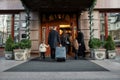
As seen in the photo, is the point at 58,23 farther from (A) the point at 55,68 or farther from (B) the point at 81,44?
(A) the point at 55,68

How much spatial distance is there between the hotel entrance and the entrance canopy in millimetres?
786

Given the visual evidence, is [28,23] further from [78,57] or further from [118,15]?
[118,15]

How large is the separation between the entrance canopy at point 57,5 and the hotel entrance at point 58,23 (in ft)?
2.58

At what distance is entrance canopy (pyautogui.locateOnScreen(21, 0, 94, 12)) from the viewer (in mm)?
18797

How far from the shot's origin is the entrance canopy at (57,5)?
1880 cm

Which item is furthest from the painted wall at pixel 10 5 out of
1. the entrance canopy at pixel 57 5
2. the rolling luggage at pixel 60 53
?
the rolling luggage at pixel 60 53

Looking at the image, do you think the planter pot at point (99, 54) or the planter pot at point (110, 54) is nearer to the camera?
the planter pot at point (99, 54)

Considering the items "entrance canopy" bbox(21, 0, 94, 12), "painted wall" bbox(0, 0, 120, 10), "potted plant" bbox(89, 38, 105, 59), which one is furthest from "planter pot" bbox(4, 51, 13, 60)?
"potted plant" bbox(89, 38, 105, 59)

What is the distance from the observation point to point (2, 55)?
22281 mm

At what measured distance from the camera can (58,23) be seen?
71.9 feet

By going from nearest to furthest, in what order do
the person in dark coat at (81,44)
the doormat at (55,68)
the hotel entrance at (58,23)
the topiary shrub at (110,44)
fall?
the doormat at (55,68) < the topiary shrub at (110,44) < the person in dark coat at (81,44) < the hotel entrance at (58,23)

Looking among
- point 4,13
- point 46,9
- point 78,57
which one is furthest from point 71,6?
point 4,13

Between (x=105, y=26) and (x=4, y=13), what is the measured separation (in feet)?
24.8

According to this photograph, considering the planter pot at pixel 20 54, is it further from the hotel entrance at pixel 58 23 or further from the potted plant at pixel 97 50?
the potted plant at pixel 97 50
